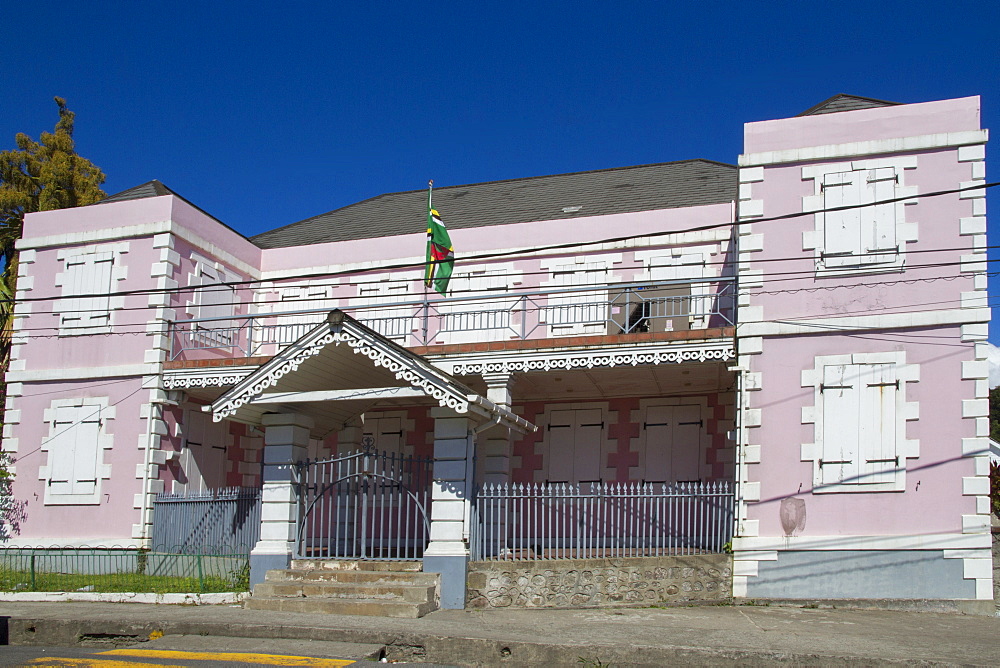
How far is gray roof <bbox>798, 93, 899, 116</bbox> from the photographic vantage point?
15016mm

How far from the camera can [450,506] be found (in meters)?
12.8

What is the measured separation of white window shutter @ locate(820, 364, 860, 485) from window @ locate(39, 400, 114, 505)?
457 inches

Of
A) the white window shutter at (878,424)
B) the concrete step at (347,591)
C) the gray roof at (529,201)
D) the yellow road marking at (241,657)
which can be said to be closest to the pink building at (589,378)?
the white window shutter at (878,424)

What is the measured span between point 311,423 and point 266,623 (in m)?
3.28

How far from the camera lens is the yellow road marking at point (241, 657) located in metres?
9.65

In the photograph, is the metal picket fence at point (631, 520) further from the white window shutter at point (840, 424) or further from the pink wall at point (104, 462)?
the pink wall at point (104, 462)

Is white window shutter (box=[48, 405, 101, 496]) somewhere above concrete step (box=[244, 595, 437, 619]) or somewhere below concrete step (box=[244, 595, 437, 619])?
above

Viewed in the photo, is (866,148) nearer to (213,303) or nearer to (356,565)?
(356,565)

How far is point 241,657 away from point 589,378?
818 centimetres

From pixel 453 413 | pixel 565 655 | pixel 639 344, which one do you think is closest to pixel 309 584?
pixel 453 413

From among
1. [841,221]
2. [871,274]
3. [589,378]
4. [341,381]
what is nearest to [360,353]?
[341,381]

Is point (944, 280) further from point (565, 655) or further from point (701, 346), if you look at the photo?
point (565, 655)

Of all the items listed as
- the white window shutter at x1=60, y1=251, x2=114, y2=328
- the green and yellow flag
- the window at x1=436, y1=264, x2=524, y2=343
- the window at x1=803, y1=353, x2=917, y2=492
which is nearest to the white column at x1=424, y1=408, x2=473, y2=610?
the green and yellow flag

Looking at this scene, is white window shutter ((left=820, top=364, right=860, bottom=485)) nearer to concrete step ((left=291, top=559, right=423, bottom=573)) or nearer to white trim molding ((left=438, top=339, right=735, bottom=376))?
white trim molding ((left=438, top=339, right=735, bottom=376))
